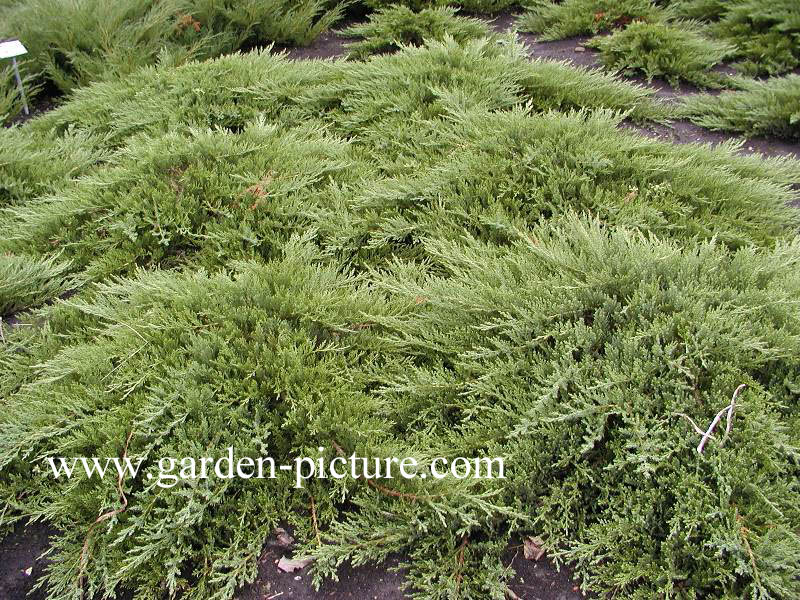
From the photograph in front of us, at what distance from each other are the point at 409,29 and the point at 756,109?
230cm

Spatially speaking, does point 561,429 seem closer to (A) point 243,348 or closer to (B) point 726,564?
(B) point 726,564

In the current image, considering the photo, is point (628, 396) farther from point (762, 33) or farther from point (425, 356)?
point (762, 33)

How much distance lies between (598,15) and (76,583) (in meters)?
4.72

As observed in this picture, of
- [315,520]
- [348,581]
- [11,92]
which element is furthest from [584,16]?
[348,581]

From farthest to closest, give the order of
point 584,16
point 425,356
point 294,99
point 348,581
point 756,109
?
point 584,16 → point 294,99 → point 756,109 → point 425,356 → point 348,581

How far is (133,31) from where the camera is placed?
15.9 feet

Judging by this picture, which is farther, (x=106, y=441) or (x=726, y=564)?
(x=106, y=441)

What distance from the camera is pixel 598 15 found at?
4.96 m

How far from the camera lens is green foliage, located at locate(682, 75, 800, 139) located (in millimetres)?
3869

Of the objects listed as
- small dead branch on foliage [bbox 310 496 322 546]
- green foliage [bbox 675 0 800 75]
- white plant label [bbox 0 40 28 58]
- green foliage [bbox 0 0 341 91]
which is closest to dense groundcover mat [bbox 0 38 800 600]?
small dead branch on foliage [bbox 310 496 322 546]

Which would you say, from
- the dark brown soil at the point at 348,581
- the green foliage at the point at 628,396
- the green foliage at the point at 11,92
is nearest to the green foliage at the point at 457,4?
the green foliage at the point at 11,92

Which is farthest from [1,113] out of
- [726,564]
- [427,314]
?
[726,564]

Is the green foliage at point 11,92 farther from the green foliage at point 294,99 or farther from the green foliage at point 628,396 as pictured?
the green foliage at point 628,396

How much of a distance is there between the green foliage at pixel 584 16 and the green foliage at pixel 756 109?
1047 millimetres
